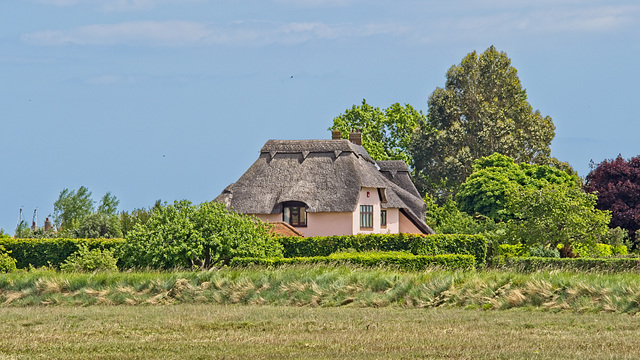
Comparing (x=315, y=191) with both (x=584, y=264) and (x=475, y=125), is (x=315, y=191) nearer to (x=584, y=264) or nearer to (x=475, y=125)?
(x=584, y=264)

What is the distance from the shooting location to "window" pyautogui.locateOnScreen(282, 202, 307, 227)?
49.8m

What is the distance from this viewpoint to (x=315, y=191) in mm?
49906

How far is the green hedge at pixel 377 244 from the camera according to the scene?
37781mm

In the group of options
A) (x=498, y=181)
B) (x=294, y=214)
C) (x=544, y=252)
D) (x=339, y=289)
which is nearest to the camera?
(x=339, y=289)

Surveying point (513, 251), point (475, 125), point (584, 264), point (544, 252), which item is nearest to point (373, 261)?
point (584, 264)

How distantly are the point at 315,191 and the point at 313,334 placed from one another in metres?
34.2

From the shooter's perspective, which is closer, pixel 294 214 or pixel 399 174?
pixel 294 214

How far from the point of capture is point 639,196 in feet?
197

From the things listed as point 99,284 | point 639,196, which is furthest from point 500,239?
point 99,284

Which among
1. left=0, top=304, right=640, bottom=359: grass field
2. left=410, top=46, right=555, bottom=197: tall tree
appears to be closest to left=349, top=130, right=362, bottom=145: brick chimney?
left=410, top=46, right=555, bottom=197: tall tree

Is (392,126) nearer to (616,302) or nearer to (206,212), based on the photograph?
(206,212)

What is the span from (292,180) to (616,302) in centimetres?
3340

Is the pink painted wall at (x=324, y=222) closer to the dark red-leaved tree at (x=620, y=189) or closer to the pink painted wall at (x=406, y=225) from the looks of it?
the pink painted wall at (x=406, y=225)

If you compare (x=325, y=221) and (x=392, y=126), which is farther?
(x=392, y=126)
